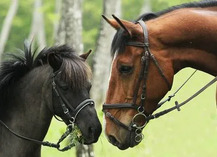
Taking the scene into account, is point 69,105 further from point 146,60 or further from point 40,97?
point 146,60

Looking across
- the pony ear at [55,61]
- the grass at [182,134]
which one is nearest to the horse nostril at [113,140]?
the pony ear at [55,61]

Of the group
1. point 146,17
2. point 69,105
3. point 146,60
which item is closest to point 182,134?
point 69,105

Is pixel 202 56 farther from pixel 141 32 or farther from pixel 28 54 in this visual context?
pixel 28 54

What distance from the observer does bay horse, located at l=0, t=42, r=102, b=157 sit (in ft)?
21.8

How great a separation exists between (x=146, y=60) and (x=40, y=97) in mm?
→ 1767

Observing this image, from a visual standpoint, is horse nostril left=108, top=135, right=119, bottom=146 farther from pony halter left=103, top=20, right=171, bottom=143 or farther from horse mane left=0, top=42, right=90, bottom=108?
horse mane left=0, top=42, right=90, bottom=108

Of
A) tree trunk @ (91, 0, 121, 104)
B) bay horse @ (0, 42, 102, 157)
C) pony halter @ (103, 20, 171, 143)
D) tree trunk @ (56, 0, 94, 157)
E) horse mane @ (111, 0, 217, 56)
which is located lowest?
tree trunk @ (91, 0, 121, 104)

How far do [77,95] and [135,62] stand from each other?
4.04ft

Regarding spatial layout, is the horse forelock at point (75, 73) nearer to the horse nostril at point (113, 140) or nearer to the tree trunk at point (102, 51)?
the horse nostril at point (113, 140)

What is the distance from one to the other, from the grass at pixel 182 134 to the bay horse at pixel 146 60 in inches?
203

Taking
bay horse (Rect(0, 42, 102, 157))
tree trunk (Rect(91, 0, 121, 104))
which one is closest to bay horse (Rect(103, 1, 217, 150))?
bay horse (Rect(0, 42, 102, 157))

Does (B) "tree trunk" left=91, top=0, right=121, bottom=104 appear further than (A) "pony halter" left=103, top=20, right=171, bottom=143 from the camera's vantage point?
Yes

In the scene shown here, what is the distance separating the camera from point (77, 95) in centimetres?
670

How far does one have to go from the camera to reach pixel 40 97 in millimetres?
6930
